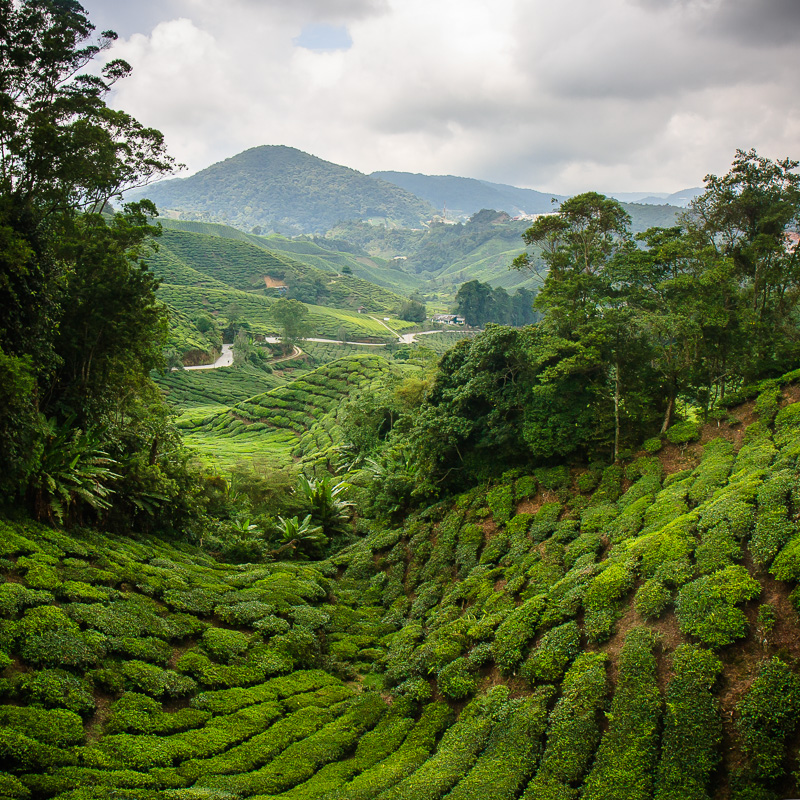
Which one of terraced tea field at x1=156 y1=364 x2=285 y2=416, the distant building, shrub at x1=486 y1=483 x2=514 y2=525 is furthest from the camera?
the distant building

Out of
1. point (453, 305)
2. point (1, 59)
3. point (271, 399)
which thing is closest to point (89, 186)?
point (1, 59)

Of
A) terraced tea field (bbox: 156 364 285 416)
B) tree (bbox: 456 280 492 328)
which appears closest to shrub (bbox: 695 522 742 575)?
terraced tea field (bbox: 156 364 285 416)

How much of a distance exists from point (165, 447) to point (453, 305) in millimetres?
156875

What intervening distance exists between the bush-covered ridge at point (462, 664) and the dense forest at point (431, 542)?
0.06 meters

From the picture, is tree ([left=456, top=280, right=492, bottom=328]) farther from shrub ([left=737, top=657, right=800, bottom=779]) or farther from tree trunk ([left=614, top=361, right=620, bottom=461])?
shrub ([left=737, top=657, right=800, bottom=779])

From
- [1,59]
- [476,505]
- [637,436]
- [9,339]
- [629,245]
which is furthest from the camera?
[629,245]

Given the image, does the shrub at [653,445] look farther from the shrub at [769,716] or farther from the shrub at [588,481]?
the shrub at [769,716]

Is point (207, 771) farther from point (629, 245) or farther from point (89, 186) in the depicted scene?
point (629, 245)

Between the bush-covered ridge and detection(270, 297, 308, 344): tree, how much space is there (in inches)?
3315

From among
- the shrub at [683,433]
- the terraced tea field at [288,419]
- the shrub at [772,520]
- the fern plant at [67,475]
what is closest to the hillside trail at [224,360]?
the terraced tea field at [288,419]

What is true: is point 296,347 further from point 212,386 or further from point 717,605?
point 717,605

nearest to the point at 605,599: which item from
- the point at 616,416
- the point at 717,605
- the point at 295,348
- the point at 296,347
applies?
the point at 717,605

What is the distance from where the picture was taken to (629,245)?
21.1m

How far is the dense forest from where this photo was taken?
8234 mm
